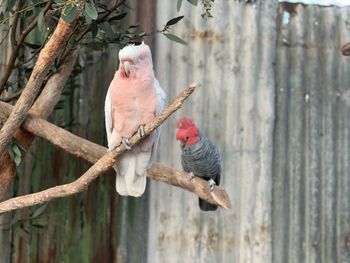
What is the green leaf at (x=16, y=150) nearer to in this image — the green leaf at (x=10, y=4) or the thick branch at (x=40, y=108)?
the thick branch at (x=40, y=108)

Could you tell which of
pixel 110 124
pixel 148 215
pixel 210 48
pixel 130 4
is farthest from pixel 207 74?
pixel 110 124

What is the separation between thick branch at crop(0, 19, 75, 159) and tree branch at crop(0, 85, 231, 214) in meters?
0.18

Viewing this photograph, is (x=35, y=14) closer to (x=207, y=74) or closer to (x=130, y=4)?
(x=130, y=4)

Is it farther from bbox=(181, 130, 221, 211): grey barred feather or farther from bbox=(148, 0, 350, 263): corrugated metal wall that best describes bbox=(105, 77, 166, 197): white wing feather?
bbox=(148, 0, 350, 263): corrugated metal wall

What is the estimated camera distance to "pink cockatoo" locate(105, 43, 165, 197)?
2.34m

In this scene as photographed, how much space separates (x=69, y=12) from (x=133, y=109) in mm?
401

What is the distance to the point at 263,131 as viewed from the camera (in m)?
3.30

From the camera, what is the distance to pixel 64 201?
11.0ft

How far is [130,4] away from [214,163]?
37.4 inches

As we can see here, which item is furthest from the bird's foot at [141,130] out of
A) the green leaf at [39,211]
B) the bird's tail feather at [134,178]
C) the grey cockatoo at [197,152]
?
the green leaf at [39,211]

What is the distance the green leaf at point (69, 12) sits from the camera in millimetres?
2223

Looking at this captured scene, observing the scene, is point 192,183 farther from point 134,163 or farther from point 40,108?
point 40,108

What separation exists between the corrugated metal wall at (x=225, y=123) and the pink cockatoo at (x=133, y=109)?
0.80 meters

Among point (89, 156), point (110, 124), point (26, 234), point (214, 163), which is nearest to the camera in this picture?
point (110, 124)
